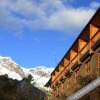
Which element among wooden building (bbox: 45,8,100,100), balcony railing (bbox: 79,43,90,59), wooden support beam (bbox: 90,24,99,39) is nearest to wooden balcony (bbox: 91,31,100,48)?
wooden building (bbox: 45,8,100,100)

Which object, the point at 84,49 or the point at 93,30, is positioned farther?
the point at 84,49

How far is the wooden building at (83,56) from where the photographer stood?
29.7m

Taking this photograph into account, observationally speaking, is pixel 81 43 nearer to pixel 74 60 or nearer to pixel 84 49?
pixel 84 49

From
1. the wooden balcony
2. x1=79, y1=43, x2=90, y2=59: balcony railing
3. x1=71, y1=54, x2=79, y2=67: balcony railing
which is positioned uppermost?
x1=71, y1=54, x2=79, y2=67: balcony railing

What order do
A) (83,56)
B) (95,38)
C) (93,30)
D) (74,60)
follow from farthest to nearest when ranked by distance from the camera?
(74,60) < (83,56) < (93,30) < (95,38)

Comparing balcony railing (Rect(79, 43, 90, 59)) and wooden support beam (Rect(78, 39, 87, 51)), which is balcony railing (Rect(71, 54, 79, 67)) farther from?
balcony railing (Rect(79, 43, 90, 59))

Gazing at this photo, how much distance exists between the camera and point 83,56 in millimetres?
33188

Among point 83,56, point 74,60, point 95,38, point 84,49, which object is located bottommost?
point 95,38

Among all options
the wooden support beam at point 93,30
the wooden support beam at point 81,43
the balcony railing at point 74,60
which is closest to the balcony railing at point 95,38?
the wooden support beam at point 93,30

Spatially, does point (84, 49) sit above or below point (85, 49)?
above

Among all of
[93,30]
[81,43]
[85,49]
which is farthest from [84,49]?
[93,30]

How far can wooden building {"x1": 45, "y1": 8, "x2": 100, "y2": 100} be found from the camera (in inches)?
1170

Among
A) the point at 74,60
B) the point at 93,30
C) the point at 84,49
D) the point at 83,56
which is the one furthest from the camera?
the point at 74,60

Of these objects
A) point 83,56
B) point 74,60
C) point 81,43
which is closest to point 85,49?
point 83,56
